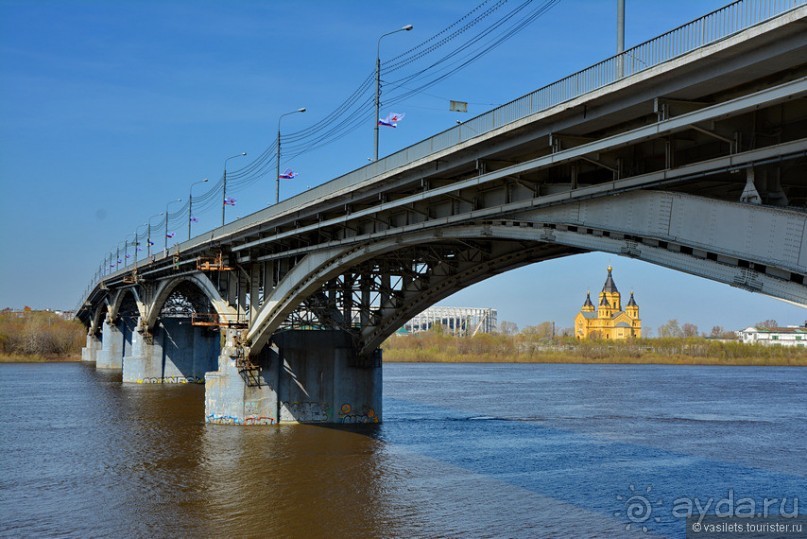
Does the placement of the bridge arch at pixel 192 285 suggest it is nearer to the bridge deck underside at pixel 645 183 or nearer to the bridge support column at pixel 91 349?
the bridge deck underside at pixel 645 183

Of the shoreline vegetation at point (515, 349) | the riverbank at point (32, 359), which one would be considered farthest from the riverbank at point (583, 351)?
the riverbank at point (32, 359)

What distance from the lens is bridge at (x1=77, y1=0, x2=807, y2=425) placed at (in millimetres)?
12438

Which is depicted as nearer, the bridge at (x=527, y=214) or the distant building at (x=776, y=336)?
the bridge at (x=527, y=214)

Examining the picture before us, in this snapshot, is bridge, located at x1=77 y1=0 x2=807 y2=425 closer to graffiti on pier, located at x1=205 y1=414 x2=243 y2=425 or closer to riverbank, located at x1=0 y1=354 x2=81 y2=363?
→ graffiti on pier, located at x1=205 y1=414 x2=243 y2=425

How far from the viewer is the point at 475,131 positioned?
19.7 metres

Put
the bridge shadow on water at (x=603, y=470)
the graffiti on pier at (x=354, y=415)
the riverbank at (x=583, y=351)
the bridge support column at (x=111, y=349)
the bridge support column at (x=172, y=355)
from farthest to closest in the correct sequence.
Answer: the riverbank at (x=583, y=351), the bridge support column at (x=111, y=349), the bridge support column at (x=172, y=355), the graffiti on pier at (x=354, y=415), the bridge shadow on water at (x=603, y=470)

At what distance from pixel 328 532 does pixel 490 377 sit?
63.0m

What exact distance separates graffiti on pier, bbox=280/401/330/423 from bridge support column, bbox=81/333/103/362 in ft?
257

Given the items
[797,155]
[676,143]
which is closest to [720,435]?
[676,143]

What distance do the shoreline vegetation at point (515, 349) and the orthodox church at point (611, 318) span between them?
30352 mm

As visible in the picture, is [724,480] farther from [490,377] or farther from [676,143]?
[490,377]

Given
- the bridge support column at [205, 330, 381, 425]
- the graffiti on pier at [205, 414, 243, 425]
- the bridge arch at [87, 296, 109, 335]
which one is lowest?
the graffiti on pier at [205, 414, 243, 425]

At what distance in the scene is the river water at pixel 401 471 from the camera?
67.3ft

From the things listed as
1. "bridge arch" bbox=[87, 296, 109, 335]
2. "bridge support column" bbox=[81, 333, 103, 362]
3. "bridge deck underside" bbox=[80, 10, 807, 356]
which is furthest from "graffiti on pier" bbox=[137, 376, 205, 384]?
"bridge support column" bbox=[81, 333, 103, 362]
